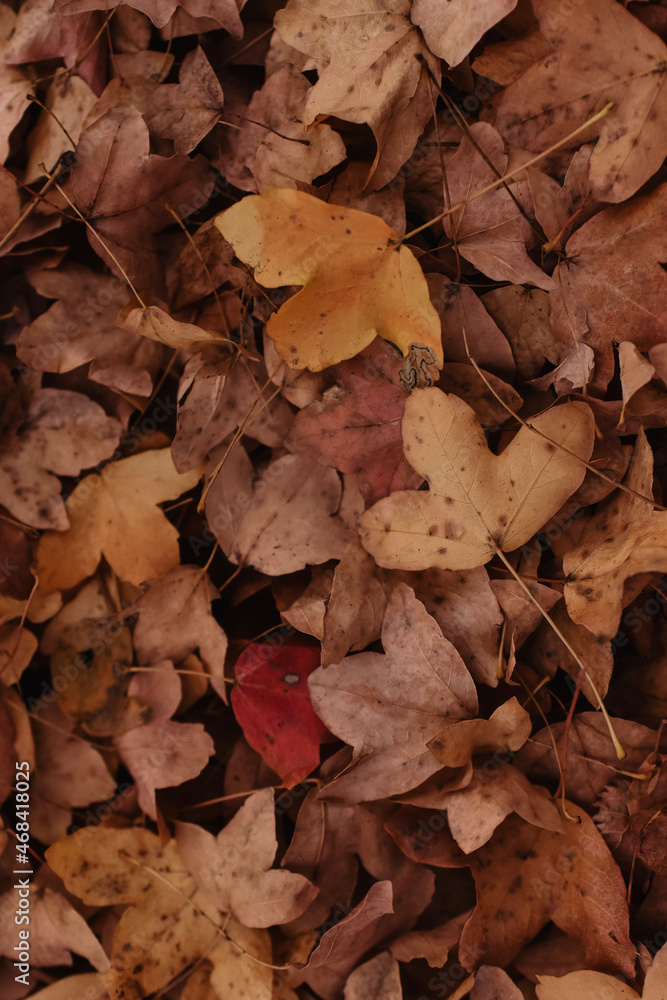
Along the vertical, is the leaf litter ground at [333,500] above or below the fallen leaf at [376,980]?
above

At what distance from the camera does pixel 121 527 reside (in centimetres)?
102

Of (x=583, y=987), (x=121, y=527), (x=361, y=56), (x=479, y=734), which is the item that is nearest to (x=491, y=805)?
(x=479, y=734)

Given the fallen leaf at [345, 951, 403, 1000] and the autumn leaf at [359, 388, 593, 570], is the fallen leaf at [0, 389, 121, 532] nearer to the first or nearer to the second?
the autumn leaf at [359, 388, 593, 570]

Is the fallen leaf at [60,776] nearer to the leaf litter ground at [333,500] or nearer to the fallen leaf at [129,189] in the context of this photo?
the leaf litter ground at [333,500]

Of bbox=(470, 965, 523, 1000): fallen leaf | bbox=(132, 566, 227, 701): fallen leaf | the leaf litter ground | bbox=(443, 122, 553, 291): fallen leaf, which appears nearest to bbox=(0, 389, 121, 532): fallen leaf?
the leaf litter ground

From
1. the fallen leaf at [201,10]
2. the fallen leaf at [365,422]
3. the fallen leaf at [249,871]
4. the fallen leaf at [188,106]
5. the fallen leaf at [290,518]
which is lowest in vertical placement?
the fallen leaf at [249,871]

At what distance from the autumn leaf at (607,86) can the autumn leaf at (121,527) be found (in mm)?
660

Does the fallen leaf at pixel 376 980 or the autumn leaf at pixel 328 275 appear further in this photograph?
the fallen leaf at pixel 376 980

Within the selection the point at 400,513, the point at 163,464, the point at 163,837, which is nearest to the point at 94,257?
the point at 163,464

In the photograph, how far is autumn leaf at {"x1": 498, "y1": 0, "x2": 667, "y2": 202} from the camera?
76cm

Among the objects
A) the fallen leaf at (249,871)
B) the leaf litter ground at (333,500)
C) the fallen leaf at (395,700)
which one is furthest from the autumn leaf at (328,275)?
the fallen leaf at (249,871)

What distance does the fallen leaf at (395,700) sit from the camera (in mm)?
879

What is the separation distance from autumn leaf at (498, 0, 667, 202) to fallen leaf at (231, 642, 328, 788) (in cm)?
73

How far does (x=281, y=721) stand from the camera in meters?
0.95
